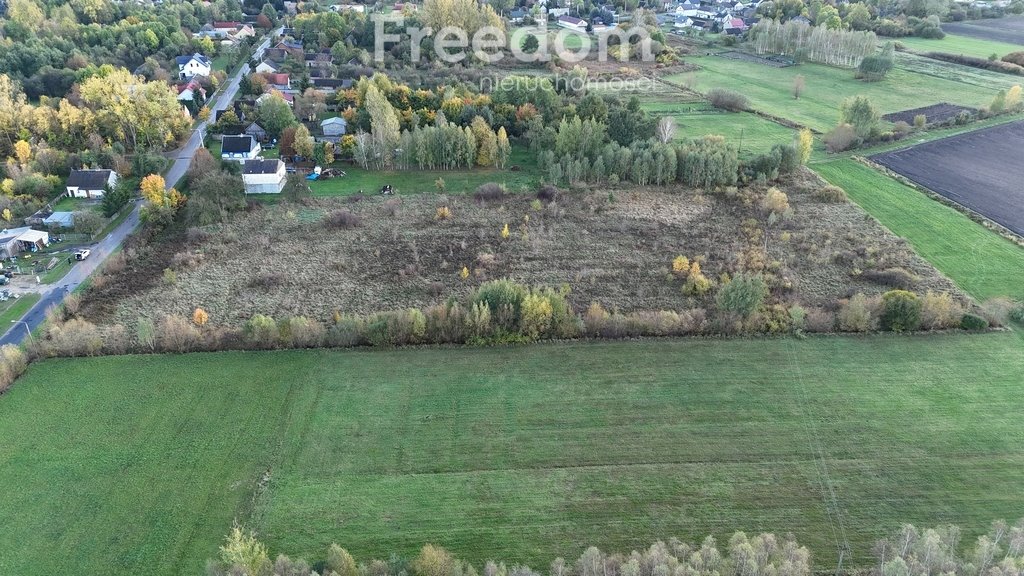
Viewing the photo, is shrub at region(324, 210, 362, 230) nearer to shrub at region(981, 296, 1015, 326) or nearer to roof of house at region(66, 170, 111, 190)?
roof of house at region(66, 170, 111, 190)

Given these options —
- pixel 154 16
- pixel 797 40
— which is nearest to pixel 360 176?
pixel 154 16

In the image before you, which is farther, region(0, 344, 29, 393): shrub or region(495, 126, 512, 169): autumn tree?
region(495, 126, 512, 169): autumn tree

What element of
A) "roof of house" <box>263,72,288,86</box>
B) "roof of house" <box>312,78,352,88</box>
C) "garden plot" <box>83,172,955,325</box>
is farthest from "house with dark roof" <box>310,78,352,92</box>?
"garden plot" <box>83,172,955,325</box>

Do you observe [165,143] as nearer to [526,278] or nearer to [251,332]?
[251,332]

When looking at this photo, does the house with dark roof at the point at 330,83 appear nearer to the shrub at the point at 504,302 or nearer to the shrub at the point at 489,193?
the shrub at the point at 489,193

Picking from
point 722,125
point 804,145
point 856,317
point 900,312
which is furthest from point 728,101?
point 856,317

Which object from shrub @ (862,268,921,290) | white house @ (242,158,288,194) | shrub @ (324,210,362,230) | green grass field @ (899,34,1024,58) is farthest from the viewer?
green grass field @ (899,34,1024,58)

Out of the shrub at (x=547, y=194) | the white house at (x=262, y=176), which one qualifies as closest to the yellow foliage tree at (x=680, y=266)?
the shrub at (x=547, y=194)
